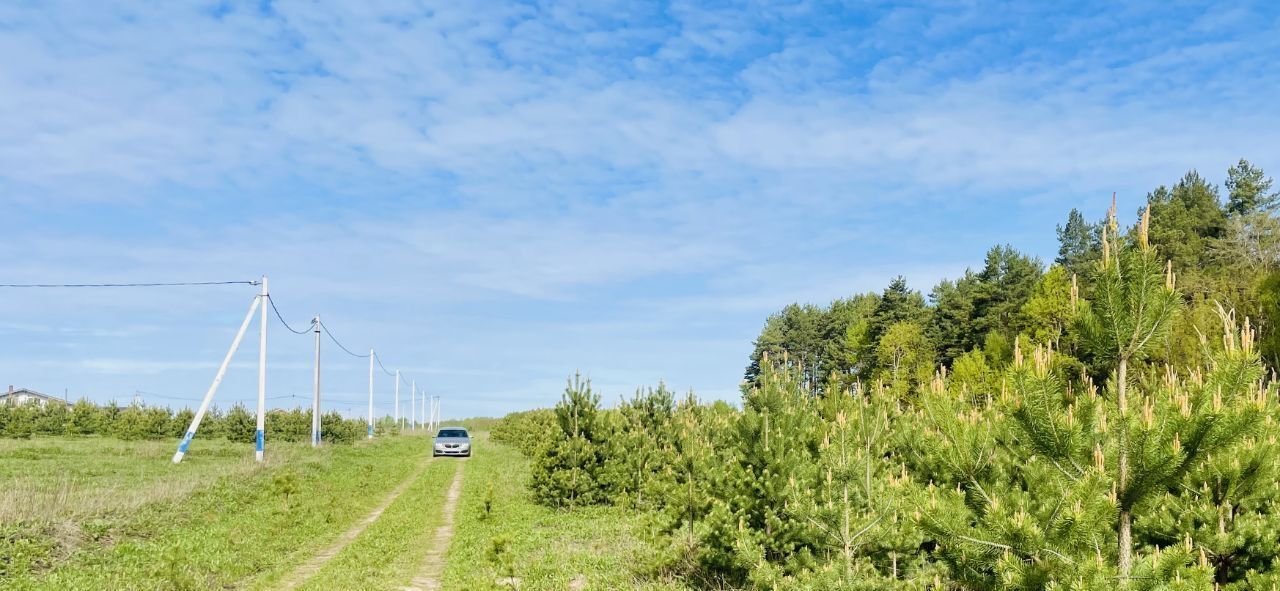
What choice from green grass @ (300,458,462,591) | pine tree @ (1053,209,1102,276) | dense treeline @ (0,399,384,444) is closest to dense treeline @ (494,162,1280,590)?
green grass @ (300,458,462,591)

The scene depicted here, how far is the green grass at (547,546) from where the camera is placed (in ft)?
42.4

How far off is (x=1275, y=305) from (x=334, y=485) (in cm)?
4339

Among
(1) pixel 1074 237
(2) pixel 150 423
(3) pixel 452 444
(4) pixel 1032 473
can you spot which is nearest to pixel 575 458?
(4) pixel 1032 473

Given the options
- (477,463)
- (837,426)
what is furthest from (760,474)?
(477,463)

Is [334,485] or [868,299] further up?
[868,299]

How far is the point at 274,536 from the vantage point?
57.2ft

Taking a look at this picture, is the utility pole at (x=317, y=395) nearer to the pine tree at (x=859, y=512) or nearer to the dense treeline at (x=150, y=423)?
the dense treeline at (x=150, y=423)

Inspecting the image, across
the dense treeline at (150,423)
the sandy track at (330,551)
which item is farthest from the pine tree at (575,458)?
the dense treeline at (150,423)

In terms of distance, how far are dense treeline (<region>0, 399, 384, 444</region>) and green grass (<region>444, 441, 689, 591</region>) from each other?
39.7m

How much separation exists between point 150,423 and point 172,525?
47304 millimetres

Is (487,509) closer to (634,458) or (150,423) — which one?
(634,458)

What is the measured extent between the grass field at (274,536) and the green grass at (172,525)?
3 centimetres

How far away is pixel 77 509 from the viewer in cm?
1572

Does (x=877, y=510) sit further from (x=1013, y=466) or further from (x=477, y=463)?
(x=477, y=463)
